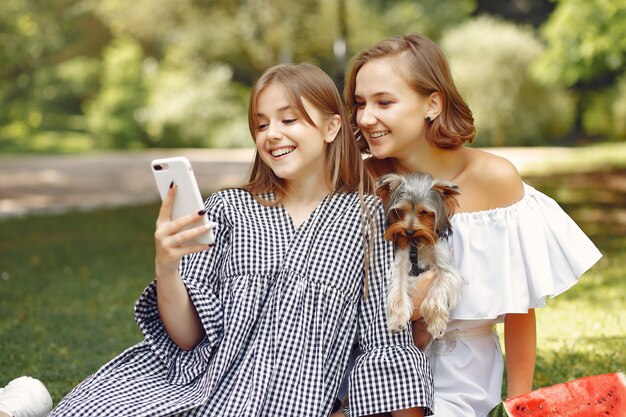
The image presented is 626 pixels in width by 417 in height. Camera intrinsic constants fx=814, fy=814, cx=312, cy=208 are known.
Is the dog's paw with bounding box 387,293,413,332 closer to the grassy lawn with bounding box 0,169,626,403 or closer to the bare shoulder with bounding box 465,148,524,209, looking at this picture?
the bare shoulder with bounding box 465,148,524,209

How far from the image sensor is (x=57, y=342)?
19.6ft

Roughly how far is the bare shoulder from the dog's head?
1.07 feet

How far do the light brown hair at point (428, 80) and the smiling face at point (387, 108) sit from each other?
4cm

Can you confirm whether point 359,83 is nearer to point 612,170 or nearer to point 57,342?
point 57,342

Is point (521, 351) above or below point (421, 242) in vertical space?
below

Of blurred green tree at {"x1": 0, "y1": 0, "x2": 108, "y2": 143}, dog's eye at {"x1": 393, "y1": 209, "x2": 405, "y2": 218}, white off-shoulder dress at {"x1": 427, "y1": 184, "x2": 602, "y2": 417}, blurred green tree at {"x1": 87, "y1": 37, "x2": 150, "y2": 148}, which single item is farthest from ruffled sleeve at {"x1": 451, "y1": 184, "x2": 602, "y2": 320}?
blurred green tree at {"x1": 87, "y1": 37, "x2": 150, "y2": 148}

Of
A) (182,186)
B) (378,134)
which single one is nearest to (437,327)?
(378,134)

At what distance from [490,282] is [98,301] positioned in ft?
15.7

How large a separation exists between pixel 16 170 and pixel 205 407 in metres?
19.2

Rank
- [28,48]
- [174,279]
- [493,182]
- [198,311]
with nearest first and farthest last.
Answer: [174,279] → [198,311] → [493,182] → [28,48]

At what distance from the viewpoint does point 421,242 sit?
3.17 metres

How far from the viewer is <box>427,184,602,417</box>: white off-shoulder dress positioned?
341cm

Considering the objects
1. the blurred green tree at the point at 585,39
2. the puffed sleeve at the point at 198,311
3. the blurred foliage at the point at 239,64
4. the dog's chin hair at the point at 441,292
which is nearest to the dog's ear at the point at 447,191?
the dog's chin hair at the point at 441,292

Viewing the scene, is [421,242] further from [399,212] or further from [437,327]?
[437,327]
